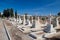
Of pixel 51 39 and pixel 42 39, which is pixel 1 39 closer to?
pixel 42 39

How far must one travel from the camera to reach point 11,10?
8562 cm

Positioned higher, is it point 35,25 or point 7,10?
point 7,10

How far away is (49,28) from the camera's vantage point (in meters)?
14.6

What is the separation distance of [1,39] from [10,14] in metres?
74.7

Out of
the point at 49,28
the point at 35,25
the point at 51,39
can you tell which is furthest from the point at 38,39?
the point at 35,25

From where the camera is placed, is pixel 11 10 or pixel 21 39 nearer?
pixel 21 39

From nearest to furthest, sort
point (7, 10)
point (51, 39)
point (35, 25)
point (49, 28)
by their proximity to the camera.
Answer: point (51, 39) → point (49, 28) → point (35, 25) → point (7, 10)

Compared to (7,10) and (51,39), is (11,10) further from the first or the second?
(51,39)

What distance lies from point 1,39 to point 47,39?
4144 mm

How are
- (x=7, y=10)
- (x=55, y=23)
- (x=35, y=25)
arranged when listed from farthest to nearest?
(x=7, y=10), (x=55, y=23), (x=35, y=25)

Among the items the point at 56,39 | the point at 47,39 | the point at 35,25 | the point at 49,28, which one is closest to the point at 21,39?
the point at 47,39

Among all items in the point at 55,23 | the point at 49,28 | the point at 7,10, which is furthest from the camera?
the point at 7,10

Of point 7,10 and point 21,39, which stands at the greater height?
point 7,10

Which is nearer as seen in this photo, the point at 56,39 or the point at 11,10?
the point at 56,39
